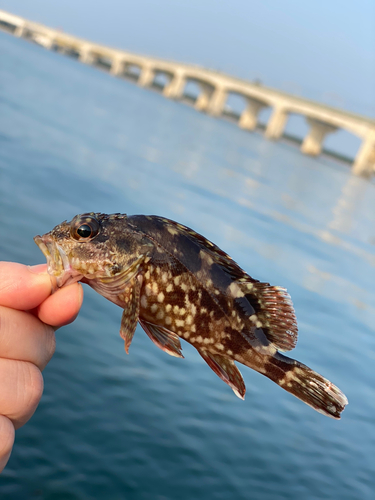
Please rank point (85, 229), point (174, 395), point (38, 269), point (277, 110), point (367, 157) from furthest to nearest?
1. point (277, 110)
2. point (367, 157)
3. point (174, 395)
4. point (85, 229)
5. point (38, 269)

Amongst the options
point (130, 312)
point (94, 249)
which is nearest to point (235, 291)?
point (130, 312)

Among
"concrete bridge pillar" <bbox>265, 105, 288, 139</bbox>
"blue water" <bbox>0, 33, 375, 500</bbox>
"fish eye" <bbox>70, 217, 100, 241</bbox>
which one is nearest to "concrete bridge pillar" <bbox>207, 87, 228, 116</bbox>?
"concrete bridge pillar" <bbox>265, 105, 288, 139</bbox>

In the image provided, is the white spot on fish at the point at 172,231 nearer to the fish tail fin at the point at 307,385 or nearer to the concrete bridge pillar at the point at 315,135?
the fish tail fin at the point at 307,385

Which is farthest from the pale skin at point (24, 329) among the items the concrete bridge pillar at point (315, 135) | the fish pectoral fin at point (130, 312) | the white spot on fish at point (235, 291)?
the concrete bridge pillar at point (315, 135)

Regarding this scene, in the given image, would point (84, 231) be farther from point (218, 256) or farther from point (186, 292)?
point (218, 256)

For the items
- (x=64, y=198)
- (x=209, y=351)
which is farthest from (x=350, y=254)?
(x=209, y=351)

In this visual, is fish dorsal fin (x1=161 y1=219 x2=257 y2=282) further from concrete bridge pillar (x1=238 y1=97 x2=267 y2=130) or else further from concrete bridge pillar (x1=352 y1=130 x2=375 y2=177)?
concrete bridge pillar (x1=238 y1=97 x2=267 y2=130)

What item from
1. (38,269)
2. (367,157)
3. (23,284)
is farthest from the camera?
(367,157)

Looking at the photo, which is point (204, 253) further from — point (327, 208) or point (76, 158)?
point (327, 208)
